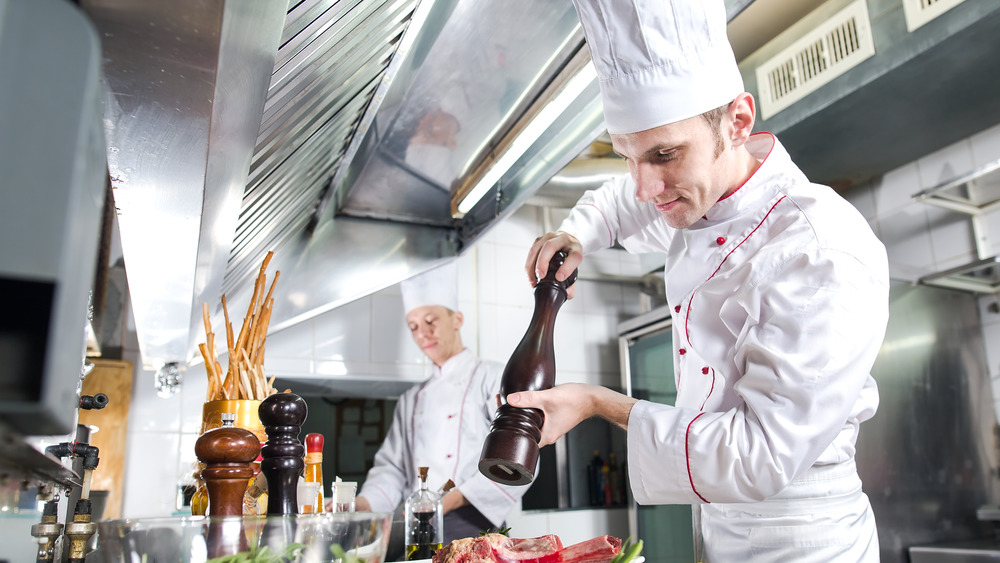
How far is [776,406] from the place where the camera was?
2.85 ft

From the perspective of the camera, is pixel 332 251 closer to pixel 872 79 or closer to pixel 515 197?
pixel 515 197

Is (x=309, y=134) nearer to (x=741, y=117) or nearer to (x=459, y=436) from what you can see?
(x=741, y=117)

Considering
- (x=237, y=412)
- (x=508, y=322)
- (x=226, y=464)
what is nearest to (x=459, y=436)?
(x=508, y=322)

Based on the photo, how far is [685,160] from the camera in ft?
3.29

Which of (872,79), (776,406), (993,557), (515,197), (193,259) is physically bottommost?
(993,557)

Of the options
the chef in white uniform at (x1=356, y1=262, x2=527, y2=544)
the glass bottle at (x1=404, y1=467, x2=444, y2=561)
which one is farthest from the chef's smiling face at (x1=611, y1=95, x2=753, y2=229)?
the chef in white uniform at (x1=356, y1=262, x2=527, y2=544)

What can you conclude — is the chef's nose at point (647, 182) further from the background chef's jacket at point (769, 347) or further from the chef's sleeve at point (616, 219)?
the chef's sleeve at point (616, 219)

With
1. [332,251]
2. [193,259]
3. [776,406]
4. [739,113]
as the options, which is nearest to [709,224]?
[739,113]

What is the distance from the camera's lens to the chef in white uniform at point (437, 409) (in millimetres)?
2738

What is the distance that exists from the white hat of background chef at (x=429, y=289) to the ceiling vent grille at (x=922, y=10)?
5.70 ft

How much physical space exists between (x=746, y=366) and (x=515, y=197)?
2.94ft

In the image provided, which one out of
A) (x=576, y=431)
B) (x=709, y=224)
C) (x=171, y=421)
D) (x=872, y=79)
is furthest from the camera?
(x=576, y=431)

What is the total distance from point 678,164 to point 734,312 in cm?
24

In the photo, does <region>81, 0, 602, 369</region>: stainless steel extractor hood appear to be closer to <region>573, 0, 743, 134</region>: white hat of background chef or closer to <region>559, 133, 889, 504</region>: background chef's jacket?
<region>573, 0, 743, 134</region>: white hat of background chef
